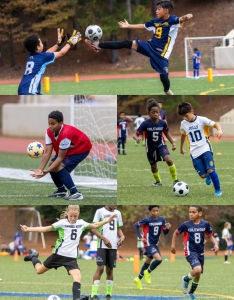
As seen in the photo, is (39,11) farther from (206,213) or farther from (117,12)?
(206,213)

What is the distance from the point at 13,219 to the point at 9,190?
1670 cm

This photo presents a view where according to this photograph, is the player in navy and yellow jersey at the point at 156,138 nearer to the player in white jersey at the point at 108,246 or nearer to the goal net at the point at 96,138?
the goal net at the point at 96,138

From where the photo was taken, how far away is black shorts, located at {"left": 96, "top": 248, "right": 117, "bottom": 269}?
32.7 feet

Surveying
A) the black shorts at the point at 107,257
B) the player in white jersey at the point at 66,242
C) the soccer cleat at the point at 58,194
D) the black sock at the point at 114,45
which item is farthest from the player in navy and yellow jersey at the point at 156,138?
the player in white jersey at the point at 66,242

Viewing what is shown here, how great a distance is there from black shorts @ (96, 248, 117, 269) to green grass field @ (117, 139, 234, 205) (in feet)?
3.65

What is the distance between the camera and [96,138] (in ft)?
51.7

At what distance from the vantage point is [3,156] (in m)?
21.5

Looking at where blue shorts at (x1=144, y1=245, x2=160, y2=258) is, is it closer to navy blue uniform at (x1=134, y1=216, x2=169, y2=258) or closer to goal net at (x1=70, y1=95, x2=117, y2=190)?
navy blue uniform at (x1=134, y1=216, x2=169, y2=258)

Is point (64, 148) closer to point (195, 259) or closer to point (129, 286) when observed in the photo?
point (195, 259)

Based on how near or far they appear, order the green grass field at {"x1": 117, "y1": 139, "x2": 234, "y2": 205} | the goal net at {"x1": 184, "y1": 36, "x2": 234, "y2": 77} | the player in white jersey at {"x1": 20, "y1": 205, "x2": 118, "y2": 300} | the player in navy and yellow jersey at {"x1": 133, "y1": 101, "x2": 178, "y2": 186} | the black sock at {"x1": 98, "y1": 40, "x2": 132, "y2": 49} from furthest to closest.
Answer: the goal net at {"x1": 184, "y1": 36, "x2": 234, "y2": 77} → the black sock at {"x1": 98, "y1": 40, "x2": 132, "y2": 49} → the player in navy and yellow jersey at {"x1": 133, "y1": 101, "x2": 178, "y2": 186} → the green grass field at {"x1": 117, "y1": 139, "x2": 234, "y2": 205} → the player in white jersey at {"x1": 20, "y1": 205, "x2": 118, "y2": 300}

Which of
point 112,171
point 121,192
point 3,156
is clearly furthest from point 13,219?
point 121,192

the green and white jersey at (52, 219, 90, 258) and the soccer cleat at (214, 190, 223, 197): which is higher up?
the soccer cleat at (214, 190, 223, 197)

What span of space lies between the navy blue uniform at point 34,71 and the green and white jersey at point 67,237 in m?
2.87

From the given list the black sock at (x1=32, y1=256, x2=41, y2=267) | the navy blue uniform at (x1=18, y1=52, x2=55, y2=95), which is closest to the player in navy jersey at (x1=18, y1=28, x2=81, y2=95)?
the navy blue uniform at (x1=18, y1=52, x2=55, y2=95)
